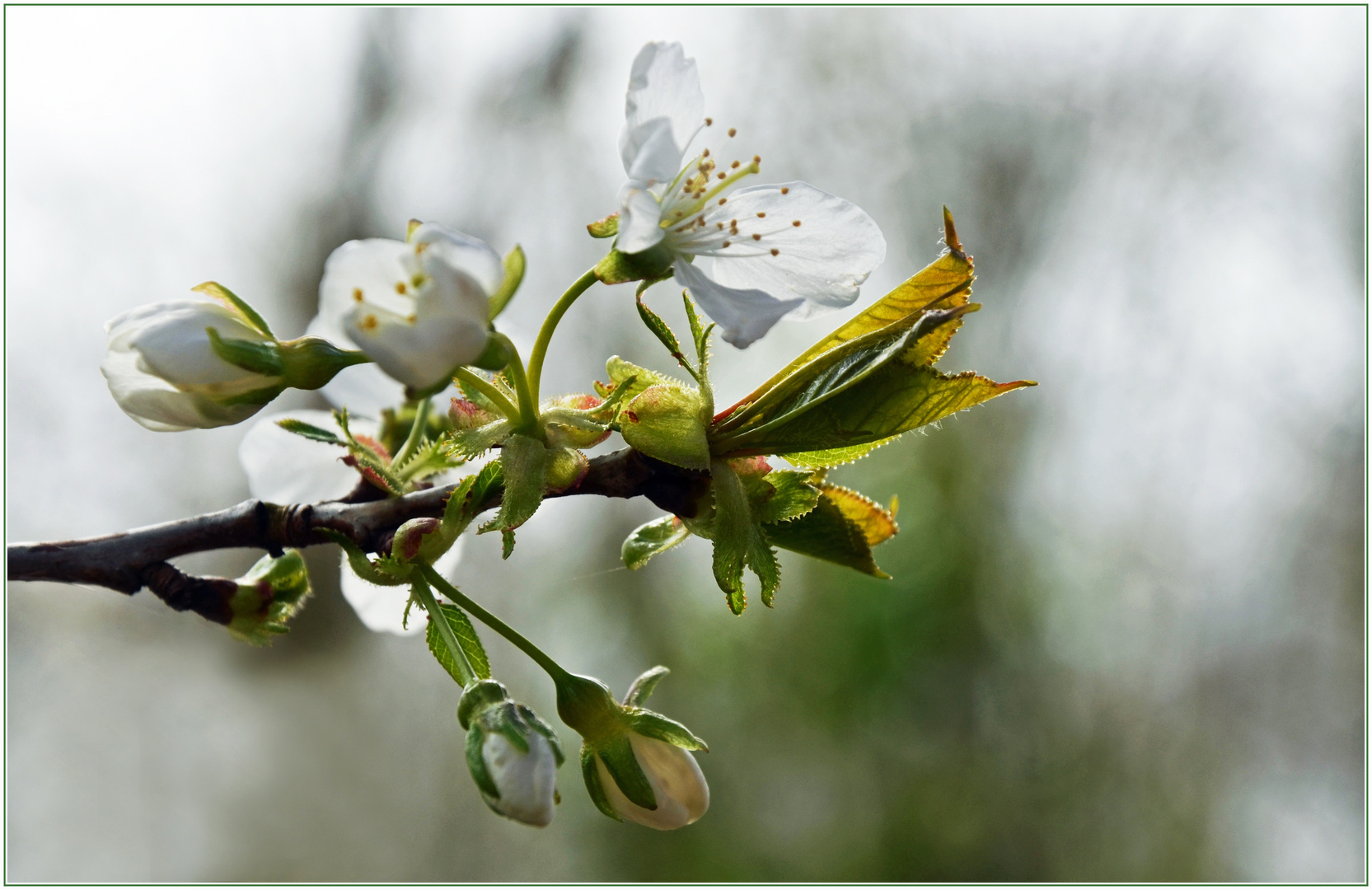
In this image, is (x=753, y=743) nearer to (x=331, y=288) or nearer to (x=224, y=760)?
(x=224, y=760)

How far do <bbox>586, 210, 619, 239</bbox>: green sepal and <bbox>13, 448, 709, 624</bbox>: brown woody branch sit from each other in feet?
0.39

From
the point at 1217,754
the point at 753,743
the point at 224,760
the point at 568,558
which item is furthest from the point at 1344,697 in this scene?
the point at 224,760

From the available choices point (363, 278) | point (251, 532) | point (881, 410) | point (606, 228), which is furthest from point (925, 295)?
point (251, 532)

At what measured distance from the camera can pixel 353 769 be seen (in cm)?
408

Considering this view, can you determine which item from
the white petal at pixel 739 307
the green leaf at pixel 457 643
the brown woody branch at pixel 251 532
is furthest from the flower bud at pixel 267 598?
the white petal at pixel 739 307

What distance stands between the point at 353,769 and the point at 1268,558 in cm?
447

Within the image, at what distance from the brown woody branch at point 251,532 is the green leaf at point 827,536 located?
0.06 metres

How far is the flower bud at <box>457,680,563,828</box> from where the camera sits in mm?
404

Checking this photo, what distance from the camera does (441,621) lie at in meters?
0.48

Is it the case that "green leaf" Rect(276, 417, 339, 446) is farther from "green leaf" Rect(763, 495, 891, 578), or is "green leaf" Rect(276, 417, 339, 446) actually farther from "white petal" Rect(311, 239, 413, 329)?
"green leaf" Rect(763, 495, 891, 578)

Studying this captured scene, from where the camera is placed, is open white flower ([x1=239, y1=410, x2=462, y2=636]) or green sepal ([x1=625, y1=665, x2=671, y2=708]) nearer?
green sepal ([x1=625, y1=665, x2=671, y2=708])

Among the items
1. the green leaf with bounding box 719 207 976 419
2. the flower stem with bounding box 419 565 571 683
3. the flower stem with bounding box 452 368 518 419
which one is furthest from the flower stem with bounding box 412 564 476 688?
the green leaf with bounding box 719 207 976 419

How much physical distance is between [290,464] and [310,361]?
0.27 meters

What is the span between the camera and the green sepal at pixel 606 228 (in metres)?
0.43
